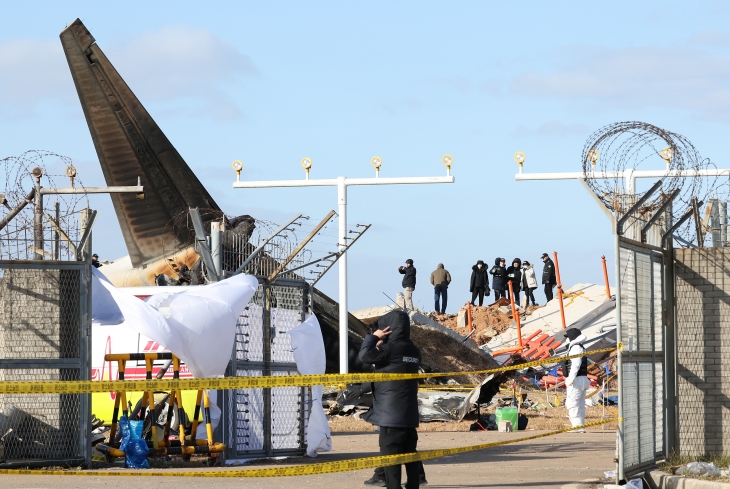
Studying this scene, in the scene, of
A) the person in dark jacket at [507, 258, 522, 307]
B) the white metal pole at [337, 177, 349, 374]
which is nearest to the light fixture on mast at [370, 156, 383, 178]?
the white metal pole at [337, 177, 349, 374]

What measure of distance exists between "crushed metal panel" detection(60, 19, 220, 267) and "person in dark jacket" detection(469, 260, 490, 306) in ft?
45.4

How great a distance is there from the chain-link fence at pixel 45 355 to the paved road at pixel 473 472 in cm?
50

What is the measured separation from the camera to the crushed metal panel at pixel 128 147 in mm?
29109

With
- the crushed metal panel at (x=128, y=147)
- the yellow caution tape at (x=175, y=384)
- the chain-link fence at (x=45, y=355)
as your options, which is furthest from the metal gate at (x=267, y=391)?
the crushed metal panel at (x=128, y=147)

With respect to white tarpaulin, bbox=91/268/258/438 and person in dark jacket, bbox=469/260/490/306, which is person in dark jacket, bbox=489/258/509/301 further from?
white tarpaulin, bbox=91/268/258/438

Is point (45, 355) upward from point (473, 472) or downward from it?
upward

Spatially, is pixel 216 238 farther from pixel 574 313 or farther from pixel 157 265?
pixel 574 313

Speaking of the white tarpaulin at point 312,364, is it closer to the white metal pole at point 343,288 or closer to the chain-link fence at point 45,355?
the chain-link fence at point 45,355

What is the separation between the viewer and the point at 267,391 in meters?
14.1

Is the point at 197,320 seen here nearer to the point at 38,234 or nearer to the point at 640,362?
the point at 38,234

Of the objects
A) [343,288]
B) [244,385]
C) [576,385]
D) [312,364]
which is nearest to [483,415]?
[576,385]

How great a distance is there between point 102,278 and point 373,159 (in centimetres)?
1247

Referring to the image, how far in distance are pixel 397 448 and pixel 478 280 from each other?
104ft

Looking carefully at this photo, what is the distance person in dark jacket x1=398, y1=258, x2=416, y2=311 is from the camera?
124ft
